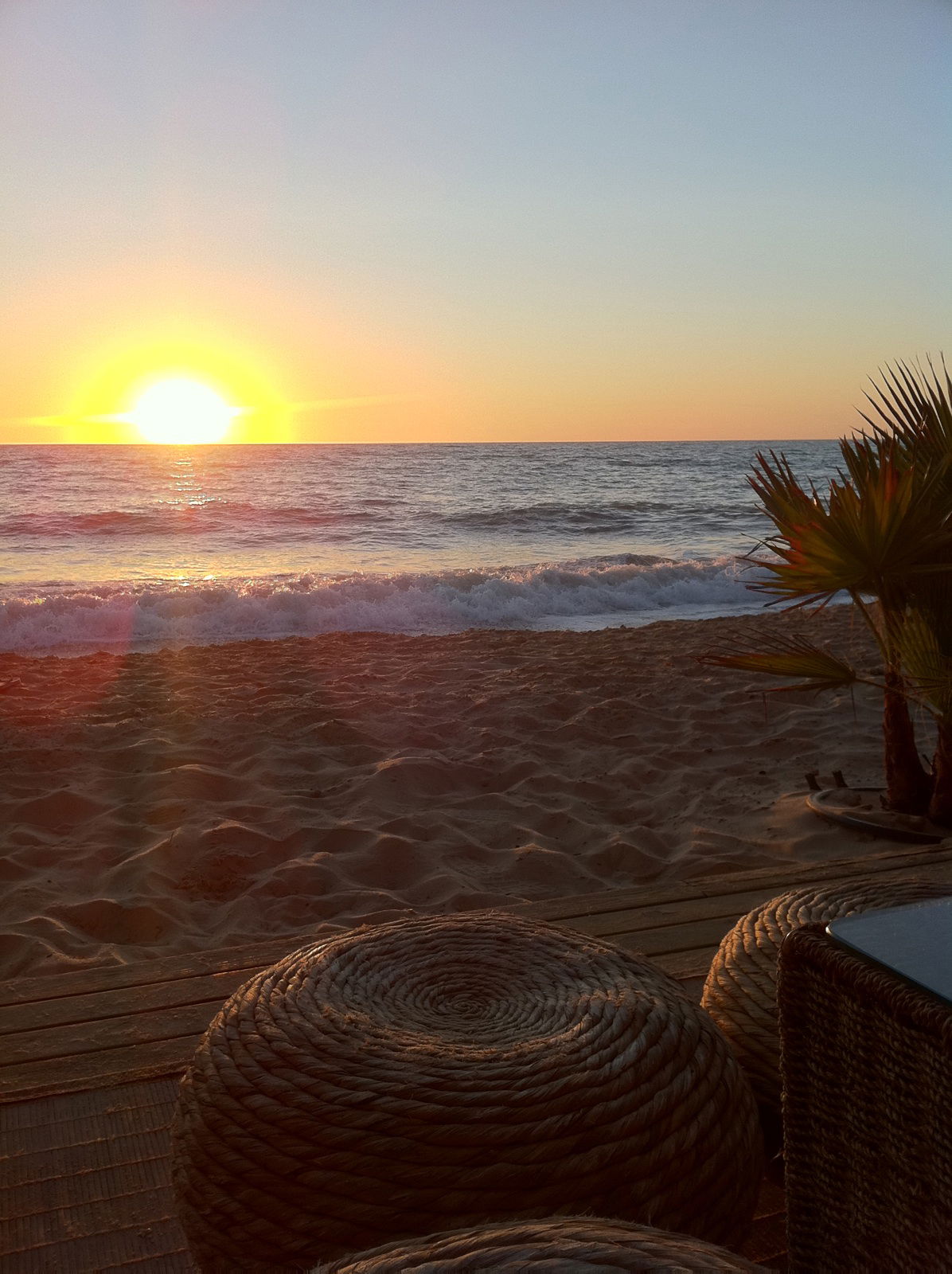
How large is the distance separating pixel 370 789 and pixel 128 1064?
2509mm

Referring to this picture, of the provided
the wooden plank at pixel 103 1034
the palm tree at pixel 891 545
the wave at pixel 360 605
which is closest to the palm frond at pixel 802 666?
the palm tree at pixel 891 545

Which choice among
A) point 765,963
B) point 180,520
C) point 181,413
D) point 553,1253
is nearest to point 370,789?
point 765,963

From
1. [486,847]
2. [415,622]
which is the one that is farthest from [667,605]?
[486,847]

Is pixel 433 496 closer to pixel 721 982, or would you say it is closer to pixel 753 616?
pixel 753 616

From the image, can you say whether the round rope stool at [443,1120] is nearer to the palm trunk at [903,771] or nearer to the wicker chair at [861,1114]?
the wicker chair at [861,1114]

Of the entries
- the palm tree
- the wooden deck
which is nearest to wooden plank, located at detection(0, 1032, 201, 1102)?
the wooden deck

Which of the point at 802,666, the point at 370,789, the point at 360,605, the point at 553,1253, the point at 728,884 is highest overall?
the point at 802,666

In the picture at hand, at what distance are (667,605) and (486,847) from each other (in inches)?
379

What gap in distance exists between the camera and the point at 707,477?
3800cm

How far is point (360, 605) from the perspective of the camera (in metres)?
11.7

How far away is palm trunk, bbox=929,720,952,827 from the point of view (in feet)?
12.9

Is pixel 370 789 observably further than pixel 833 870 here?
Yes

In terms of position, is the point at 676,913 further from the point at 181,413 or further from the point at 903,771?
the point at 181,413

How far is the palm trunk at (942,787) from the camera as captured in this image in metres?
3.93
